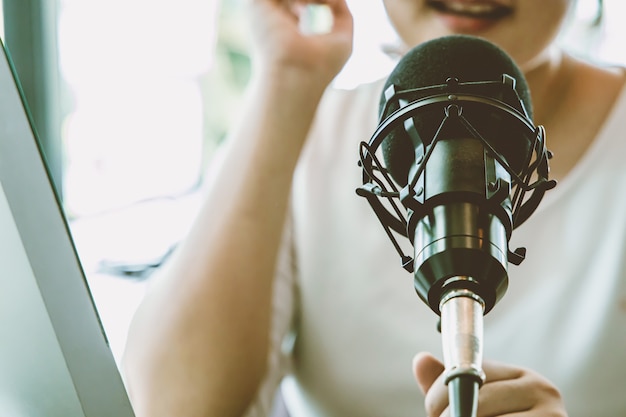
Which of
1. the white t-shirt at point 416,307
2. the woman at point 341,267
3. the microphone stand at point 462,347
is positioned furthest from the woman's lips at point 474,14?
the microphone stand at point 462,347

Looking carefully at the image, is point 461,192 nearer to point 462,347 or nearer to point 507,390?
point 462,347

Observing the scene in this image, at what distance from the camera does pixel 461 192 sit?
0.89 feet

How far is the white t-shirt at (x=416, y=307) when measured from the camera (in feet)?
2.52

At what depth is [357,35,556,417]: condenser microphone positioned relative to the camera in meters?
0.25

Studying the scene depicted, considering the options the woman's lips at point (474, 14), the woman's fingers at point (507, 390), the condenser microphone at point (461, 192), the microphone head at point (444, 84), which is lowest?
the woman's fingers at point (507, 390)

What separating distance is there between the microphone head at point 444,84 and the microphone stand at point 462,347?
0.07 metres

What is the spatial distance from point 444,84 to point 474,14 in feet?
1.32

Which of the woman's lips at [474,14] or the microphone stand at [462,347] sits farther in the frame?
the woman's lips at [474,14]

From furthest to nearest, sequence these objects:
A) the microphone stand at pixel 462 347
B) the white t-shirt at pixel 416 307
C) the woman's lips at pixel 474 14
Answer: the white t-shirt at pixel 416 307, the woman's lips at pixel 474 14, the microphone stand at pixel 462 347

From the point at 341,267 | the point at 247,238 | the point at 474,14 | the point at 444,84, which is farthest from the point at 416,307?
the point at 444,84

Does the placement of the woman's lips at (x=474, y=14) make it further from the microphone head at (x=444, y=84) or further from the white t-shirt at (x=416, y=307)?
the microphone head at (x=444, y=84)

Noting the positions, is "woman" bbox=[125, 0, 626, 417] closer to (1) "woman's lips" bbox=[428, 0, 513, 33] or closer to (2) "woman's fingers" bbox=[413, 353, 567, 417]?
(1) "woman's lips" bbox=[428, 0, 513, 33]

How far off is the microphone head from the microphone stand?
0.23 feet

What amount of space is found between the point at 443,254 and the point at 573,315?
573 millimetres
